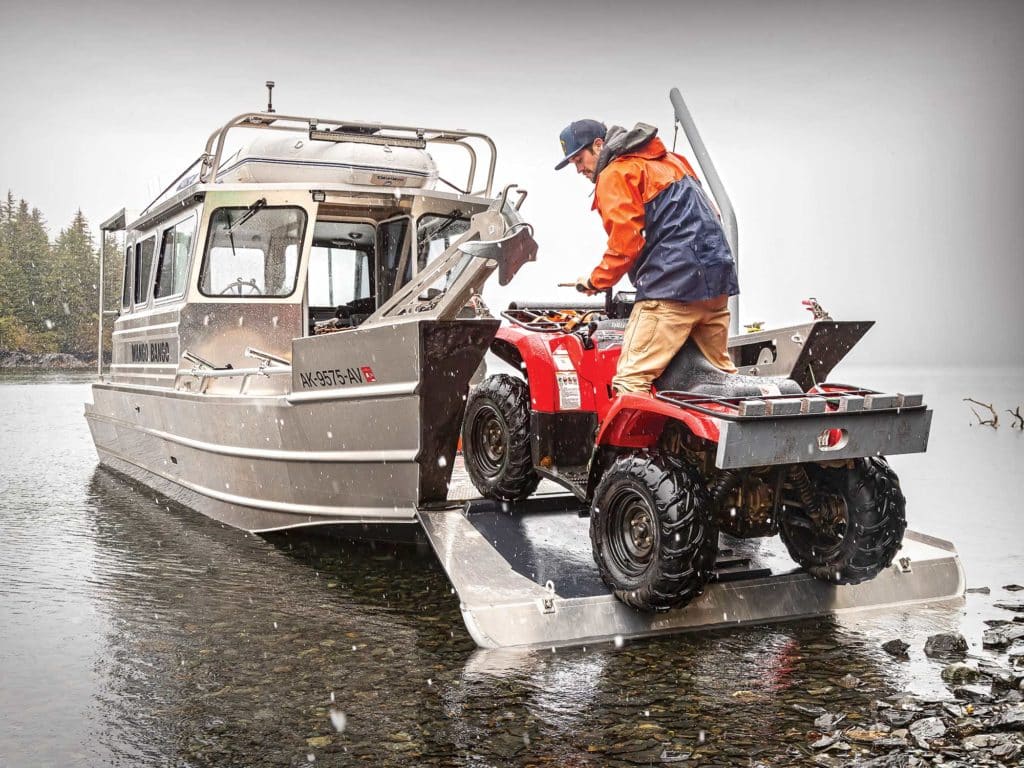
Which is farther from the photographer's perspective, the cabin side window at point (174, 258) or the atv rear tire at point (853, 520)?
the cabin side window at point (174, 258)

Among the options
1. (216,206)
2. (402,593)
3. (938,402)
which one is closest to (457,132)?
(216,206)

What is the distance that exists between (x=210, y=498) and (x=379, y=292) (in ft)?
7.35

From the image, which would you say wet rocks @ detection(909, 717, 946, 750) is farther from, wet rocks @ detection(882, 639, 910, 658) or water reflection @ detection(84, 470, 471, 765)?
water reflection @ detection(84, 470, 471, 765)

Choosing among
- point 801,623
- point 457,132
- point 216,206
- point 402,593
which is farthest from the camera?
point 457,132

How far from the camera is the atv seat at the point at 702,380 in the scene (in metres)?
4.52

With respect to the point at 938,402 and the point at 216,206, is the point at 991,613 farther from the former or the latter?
the point at 938,402

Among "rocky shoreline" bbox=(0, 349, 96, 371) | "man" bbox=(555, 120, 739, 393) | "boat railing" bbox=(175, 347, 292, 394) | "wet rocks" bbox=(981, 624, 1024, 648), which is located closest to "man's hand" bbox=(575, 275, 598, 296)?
"man" bbox=(555, 120, 739, 393)

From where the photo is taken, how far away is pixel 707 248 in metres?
4.57

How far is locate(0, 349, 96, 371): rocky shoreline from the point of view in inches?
2100

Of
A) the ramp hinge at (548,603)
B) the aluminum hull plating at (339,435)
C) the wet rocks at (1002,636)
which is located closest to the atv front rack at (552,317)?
the aluminum hull plating at (339,435)

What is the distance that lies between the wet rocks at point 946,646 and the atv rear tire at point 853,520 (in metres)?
0.42

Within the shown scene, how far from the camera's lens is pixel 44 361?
54.4 meters

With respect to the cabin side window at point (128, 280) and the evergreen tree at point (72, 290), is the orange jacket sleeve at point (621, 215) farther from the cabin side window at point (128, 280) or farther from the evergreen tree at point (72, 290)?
the evergreen tree at point (72, 290)

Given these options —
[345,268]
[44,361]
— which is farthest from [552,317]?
[44,361]
